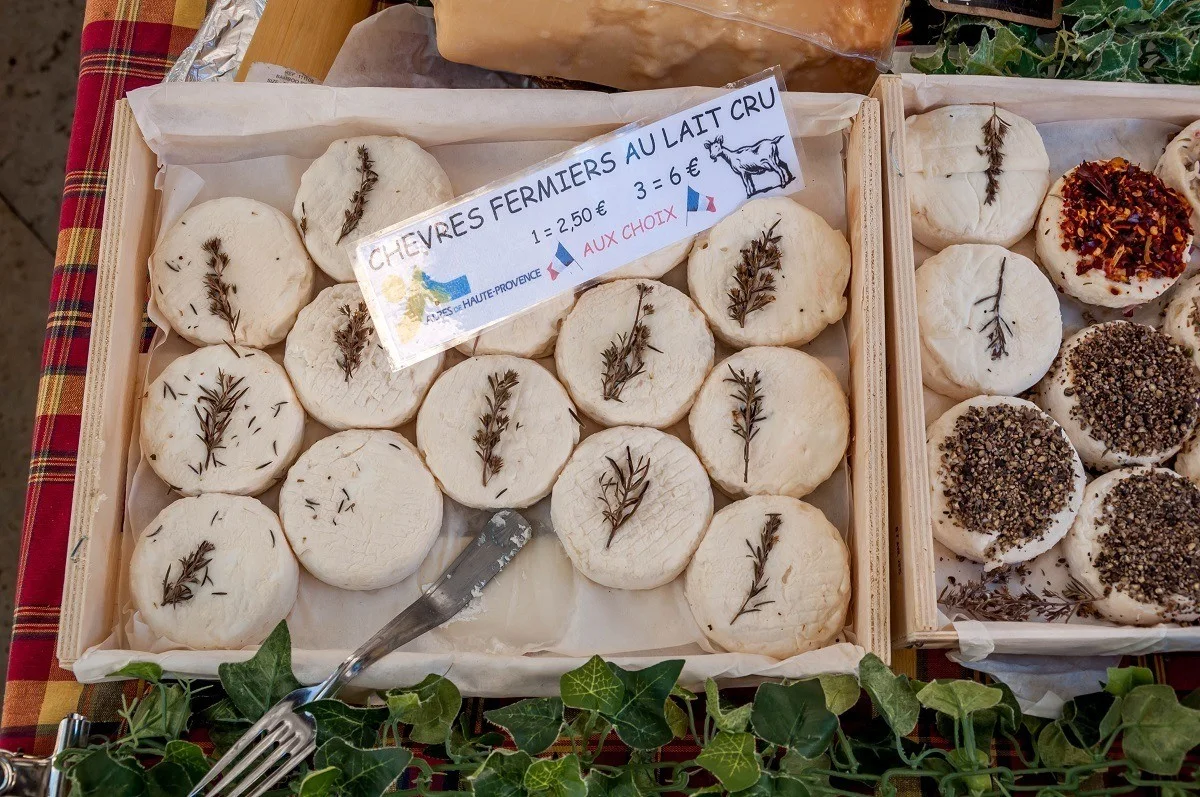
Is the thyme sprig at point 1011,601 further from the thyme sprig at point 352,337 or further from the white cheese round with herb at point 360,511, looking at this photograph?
the thyme sprig at point 352,337

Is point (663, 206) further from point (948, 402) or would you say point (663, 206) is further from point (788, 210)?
point (948, 402)

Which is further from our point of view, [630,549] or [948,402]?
[948,402]

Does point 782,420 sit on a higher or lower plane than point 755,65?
lower

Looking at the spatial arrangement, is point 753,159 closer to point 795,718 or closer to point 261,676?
point 795,718

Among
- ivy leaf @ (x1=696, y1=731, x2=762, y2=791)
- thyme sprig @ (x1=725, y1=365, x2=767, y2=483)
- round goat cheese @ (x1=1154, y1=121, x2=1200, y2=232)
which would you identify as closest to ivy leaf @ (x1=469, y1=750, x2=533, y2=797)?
ivy leaf @ (x1=696, y1=731, x2=762, y2=791)

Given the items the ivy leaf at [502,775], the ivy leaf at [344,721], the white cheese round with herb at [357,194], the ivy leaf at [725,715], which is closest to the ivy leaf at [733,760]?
the ivy leaf at [725,715]

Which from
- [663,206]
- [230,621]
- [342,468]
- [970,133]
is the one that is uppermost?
[970,133]

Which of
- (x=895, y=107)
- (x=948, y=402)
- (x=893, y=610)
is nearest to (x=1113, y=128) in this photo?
(x=895, y=107)
